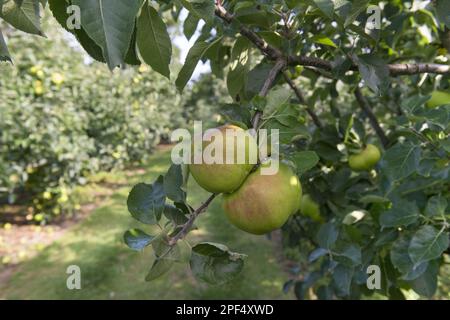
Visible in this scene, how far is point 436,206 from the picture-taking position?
956mm

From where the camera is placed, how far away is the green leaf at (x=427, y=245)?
0.87 meters

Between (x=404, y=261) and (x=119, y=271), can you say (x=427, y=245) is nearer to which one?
(x=404, y=261)

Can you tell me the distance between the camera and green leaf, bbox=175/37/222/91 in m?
0.83

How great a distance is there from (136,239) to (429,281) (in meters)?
0.73

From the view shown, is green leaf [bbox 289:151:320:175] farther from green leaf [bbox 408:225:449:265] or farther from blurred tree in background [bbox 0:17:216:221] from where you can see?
blurred tree in background [bbox 0:17:216:221]

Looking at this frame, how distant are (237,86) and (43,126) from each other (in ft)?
10.7

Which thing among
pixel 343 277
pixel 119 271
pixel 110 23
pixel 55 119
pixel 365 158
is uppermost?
pixel 55 119

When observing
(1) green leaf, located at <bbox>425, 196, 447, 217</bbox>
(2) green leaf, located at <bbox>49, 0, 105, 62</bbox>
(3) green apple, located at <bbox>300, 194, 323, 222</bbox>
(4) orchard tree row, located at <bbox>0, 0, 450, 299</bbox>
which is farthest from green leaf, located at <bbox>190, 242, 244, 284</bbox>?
(3) green apple, located at <bbox>300, 194, 323, 222</bbox>

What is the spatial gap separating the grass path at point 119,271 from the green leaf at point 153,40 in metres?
2.25

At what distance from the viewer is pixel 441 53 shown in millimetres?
1390

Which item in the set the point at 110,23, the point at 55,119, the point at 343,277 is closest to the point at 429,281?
the point at 343,277

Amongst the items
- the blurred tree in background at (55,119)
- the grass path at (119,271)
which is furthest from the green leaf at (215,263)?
the blurred tree in background at (55,119)

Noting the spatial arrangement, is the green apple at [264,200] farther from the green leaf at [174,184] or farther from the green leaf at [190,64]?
the green leaf at [190,64]

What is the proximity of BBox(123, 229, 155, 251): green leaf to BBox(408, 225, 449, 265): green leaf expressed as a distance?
0.58m
